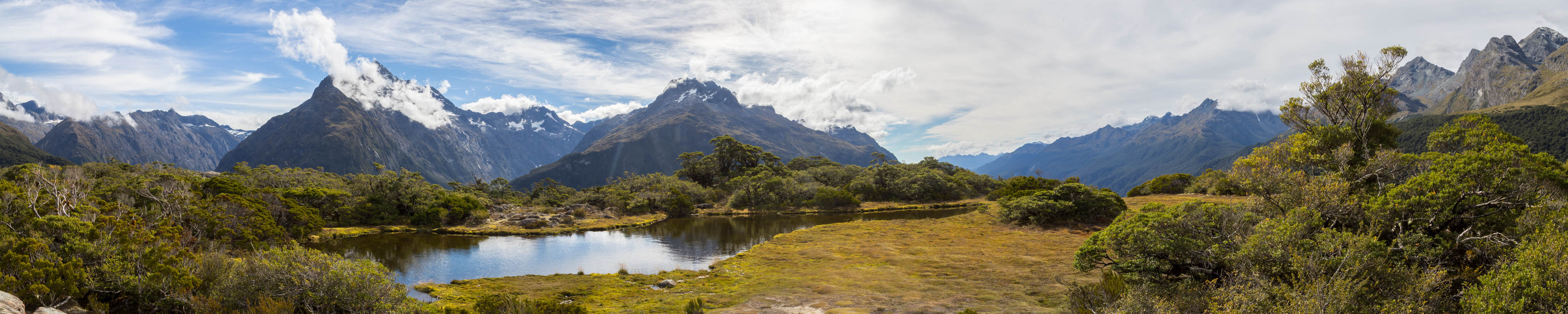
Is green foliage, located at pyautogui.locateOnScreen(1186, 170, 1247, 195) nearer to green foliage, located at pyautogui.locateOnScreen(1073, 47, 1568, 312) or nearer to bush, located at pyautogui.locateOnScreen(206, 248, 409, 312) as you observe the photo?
green foliage, located at pyautogui.locateOnScreen(1073, 47, 1568, 312)

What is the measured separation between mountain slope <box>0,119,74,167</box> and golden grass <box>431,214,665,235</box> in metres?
175

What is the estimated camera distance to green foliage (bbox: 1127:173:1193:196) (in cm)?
6875

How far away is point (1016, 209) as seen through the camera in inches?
1615

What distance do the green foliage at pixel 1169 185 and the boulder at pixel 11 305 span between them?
81.0 meters

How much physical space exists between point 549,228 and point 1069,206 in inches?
1622

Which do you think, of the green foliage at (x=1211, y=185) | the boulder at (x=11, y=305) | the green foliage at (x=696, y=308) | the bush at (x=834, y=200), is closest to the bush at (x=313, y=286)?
the boulder at (x=11, y=305)

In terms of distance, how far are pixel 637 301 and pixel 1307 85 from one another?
2673 cm

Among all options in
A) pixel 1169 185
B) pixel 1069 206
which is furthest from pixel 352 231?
pixel 1169 185

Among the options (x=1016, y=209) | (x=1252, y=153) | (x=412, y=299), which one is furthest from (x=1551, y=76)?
(x=412, y=299)

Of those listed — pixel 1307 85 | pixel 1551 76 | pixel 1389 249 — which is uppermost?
pixel 1551 76

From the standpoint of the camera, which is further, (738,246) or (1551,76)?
(1551,76)

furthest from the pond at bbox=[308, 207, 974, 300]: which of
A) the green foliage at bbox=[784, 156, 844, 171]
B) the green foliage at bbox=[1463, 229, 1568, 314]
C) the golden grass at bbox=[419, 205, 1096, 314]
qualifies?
the green foliage at bbox=[784, 156, 844, 171]

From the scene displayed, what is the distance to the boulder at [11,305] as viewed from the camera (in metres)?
11.4

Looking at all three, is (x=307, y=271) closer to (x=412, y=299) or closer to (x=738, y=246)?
(x=412, y=299)
